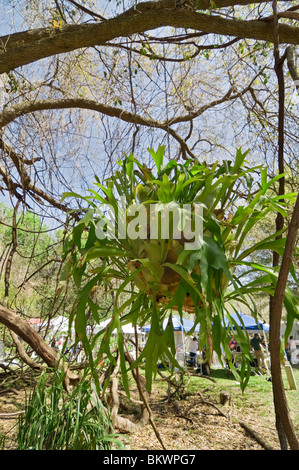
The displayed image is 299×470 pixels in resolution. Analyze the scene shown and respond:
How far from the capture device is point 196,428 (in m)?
2.15

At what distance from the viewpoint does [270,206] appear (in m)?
0.68

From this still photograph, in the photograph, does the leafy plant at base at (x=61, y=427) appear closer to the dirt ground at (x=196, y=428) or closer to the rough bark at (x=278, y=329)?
the dirt ground at (x=196, y=428)

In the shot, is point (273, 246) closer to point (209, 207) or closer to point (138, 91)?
point (209, 207)

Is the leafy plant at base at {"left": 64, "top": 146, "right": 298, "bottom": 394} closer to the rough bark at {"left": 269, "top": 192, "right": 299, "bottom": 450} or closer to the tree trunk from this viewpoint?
the rough bark at {"left": 269, "top": 192, "right": 299, "bottom": 450}

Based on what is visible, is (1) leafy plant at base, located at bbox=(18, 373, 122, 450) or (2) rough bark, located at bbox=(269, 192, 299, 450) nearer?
(2) rough bark, located at bbox=(269, 192, 299, 450)

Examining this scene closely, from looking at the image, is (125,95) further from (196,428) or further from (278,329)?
(196,428)

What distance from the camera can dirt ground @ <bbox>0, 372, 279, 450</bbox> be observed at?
1.81 meters

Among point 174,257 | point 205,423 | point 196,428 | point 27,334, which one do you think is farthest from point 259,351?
point 174,257

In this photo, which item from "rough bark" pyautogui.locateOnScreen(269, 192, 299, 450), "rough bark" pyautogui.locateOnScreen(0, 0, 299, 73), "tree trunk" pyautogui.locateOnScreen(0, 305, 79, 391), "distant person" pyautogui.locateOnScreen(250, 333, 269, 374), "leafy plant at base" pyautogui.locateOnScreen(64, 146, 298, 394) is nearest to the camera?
"rough bark" pyautogui.locateOnScreen(269, 192, 299, 450)

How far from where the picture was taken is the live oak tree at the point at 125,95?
1548 millimetres

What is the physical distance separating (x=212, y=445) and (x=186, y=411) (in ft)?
2.20

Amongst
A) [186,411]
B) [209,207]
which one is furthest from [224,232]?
[186,411]

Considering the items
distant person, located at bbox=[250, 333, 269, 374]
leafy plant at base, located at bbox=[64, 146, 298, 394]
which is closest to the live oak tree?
leafy plant at base, located at bbox=[64, 146, 298, 394]

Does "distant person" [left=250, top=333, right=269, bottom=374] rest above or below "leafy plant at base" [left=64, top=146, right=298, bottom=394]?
below
